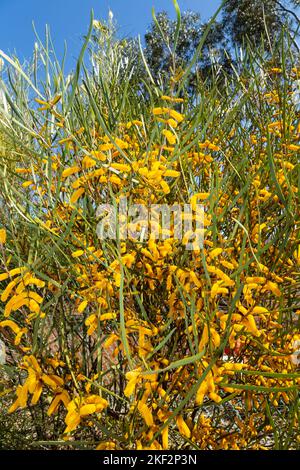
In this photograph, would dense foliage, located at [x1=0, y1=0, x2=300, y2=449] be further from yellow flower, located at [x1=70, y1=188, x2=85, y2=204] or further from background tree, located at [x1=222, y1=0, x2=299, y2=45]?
background tree, located at [x1=222, y1=0, x2=299, y2=45]

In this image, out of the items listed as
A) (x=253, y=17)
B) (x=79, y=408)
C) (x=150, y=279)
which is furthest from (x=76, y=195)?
(x=253, y=17)

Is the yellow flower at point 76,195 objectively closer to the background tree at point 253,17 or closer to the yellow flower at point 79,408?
the yellow flower at point 79,408

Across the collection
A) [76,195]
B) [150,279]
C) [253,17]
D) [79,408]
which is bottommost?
[79,408]

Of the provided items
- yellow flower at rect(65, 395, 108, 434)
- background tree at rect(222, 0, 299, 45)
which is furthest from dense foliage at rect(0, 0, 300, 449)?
background tree at rect(222, 0, 299, 45)

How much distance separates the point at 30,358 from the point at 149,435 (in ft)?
1.01

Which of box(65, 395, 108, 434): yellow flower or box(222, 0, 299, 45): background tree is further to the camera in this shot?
box(222, 0, 299, 45): background tree

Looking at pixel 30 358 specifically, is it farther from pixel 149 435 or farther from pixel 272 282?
pixel 272 282

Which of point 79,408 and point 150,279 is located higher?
point 150,279

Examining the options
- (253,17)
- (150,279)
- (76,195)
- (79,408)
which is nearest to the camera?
(79,408)

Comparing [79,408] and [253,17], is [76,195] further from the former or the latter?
[253,17]

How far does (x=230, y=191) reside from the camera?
1.70 m
